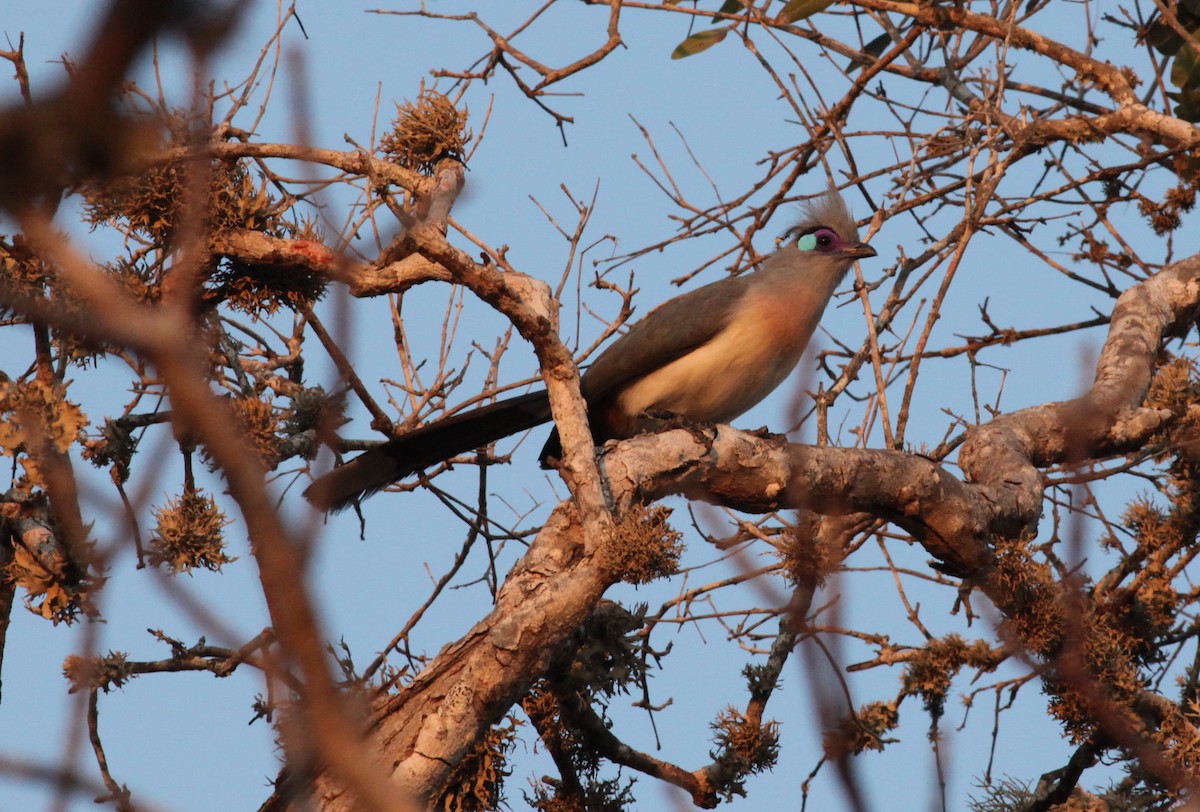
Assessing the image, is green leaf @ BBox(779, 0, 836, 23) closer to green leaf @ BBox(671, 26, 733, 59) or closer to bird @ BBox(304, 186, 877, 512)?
green leaf @ BBox(671, 26, 733, 59)

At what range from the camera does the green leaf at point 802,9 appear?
578 centimetres

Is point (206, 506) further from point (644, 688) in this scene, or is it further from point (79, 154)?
point (79, 154)

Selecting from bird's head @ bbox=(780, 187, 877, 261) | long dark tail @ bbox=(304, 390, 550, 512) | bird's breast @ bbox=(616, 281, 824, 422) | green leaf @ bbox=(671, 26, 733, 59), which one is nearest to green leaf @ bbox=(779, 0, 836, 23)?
green leaf @ bbox=(671, 26, 733, 59)

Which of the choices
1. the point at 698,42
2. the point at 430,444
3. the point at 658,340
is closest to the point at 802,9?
the point at 698,42

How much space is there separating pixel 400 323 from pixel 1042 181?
3.40 metres

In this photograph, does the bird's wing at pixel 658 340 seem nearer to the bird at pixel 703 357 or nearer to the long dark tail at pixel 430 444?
the bird at pixel 703 357

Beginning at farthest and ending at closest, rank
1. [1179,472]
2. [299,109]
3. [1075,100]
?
[1075,100], [1179,472], [299,109]

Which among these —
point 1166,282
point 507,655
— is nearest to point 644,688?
point 507,655

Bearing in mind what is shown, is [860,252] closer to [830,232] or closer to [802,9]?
[830,232]

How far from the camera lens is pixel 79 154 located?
2.49 feet

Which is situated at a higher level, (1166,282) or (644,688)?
(1166,282)

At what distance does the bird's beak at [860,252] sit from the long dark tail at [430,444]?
193 cm

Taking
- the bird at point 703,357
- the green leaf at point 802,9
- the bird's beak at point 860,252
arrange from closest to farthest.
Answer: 1. the bird at point 703,357
2. the green leaf at point 802,9
3. the bird's beak at point 860,252

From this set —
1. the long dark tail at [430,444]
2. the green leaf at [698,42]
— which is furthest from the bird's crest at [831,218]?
the long dark tail at [430,444]
